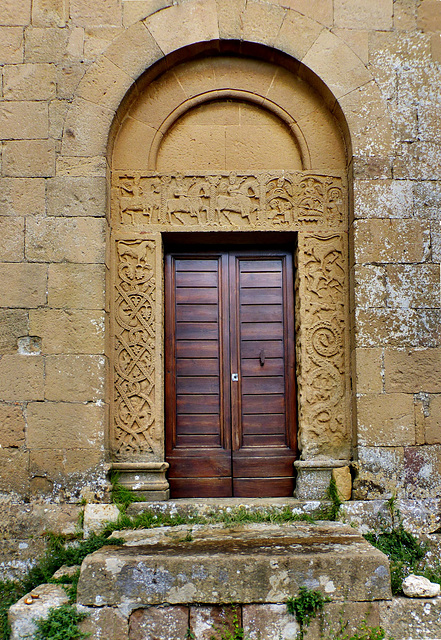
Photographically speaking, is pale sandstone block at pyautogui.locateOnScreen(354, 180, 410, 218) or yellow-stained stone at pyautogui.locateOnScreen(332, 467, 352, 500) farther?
pale sandstone block at pyautogui.locateOnScreen(354, 180, 410, 218)

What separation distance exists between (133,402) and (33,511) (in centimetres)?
120

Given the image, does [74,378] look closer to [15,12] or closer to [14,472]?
[14,472]

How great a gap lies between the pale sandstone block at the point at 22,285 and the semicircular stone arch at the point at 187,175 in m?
0.63

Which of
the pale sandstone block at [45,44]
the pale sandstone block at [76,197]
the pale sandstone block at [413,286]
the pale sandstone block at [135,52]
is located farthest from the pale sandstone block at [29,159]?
the pale sandstone block at [413,286]

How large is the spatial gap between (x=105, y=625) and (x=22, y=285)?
2.75 m

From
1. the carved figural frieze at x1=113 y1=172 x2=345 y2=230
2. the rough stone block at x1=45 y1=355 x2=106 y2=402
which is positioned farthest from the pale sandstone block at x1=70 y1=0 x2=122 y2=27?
the rough stone block at x1=45 y1=355 x2=106 y2=402

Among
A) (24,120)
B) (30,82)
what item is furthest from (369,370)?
(30,82)

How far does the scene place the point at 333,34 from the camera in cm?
518

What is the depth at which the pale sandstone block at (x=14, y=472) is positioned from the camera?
15.5ft

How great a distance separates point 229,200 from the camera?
17.2 ft

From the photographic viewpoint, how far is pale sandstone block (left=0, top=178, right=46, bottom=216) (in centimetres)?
497

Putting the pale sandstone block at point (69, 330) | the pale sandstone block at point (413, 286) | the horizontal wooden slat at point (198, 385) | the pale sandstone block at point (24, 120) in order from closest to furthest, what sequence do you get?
the pale sandstone block at point (69, 330)
the pale sandstone block at point (413, 286)
the pale sandstone block at point (24, 120)
the horizontal wooden slat at point (198, 385)

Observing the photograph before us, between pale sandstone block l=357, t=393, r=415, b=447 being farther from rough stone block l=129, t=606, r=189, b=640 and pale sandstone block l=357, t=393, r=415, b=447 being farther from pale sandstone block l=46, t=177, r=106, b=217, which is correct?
pale sandstone block l=46, t=177, r=106, b=217

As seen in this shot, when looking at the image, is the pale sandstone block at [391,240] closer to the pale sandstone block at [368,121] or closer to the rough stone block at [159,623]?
the pale sandstone block at [368,121]
